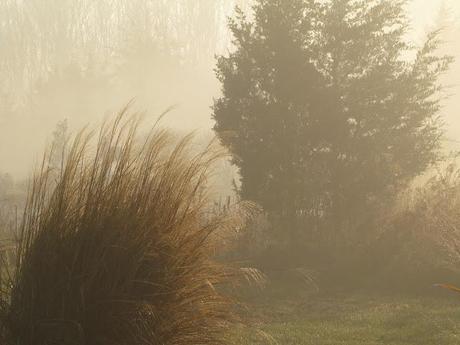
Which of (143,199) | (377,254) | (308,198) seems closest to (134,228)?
(143,199)

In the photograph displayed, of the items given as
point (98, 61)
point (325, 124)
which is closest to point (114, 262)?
point (325, 124)

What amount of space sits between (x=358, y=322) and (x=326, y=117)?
696cm

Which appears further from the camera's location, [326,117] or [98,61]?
[98,61]

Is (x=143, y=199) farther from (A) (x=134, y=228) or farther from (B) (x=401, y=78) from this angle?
(B) (x=401, y=78)

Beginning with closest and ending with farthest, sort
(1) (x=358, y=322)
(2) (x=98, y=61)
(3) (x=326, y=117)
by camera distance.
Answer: (1) (x=358, y=322), (3) (x=326, y=117), (2) (x=98, y=61)

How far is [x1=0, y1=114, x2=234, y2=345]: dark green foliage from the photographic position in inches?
153

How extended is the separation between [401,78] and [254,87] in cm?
362

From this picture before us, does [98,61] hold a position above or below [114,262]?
above

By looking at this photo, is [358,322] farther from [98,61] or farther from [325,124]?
[98,61]

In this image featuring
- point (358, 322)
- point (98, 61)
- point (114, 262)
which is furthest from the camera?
point (98, 61)

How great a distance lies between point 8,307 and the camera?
3.96m

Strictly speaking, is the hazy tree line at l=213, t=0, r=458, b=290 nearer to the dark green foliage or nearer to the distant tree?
the distant tree

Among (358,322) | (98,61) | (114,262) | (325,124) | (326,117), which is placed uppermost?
(98,61)

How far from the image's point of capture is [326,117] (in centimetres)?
1465
